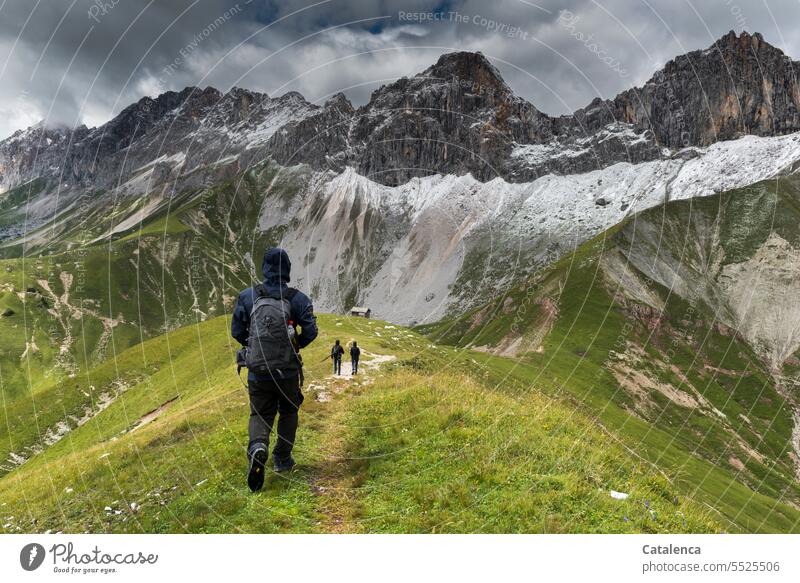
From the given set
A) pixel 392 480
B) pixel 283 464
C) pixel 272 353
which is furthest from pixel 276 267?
pixel 392 480

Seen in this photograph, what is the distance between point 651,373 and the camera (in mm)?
101875

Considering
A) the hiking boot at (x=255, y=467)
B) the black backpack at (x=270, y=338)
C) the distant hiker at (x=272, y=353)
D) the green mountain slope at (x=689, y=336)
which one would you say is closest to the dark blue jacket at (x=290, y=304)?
the distant hiker at (x=272, y=353)

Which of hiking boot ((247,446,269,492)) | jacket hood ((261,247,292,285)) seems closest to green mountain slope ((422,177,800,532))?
hiking boot ((247,446,269,492))

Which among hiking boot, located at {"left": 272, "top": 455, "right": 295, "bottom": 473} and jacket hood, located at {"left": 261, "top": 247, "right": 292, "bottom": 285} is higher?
jacket hood, located at {"left": 261, "top": 247, "right": 292, "bottom": 285}

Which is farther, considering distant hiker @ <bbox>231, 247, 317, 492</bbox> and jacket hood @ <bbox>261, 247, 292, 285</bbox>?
jacket hood @ <bbox>261, 247, 292, 285</bbox>

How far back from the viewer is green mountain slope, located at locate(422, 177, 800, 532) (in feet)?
250

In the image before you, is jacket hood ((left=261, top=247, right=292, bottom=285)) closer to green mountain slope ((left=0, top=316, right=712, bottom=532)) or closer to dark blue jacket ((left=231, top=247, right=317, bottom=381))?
dark blue jacket ((left=231, top=247, right=317, bottom=381))

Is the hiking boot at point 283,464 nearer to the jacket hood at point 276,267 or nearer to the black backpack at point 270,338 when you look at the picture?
the black backpack at point 270,338

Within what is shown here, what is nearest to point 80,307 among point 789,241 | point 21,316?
point 21,316

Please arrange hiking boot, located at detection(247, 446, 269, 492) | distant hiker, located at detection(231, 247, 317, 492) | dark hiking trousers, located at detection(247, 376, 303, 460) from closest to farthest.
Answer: hiking boot, located at detection(247, 446, 269, 492), distant hiker, located at detection(231, 247, 317, 492), dark hiking trousers, located at detection(247, 376, 303, 460)

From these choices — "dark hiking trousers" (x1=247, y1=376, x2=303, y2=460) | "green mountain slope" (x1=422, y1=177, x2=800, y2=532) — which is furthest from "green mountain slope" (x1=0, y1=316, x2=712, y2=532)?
"green mountain slope" (x1=422, y1=177, x2=800, y2=532)

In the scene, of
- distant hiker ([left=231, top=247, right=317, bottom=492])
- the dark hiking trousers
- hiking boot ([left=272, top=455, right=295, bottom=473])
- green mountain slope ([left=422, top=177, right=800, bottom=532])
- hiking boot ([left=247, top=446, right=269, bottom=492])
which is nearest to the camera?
hiking boot ([left=247, top=446, right=269, bottom=492])

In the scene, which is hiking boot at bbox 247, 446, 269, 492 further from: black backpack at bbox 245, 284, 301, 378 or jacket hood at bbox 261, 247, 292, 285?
jacket hood at bbox 261, 247, 292, 285
